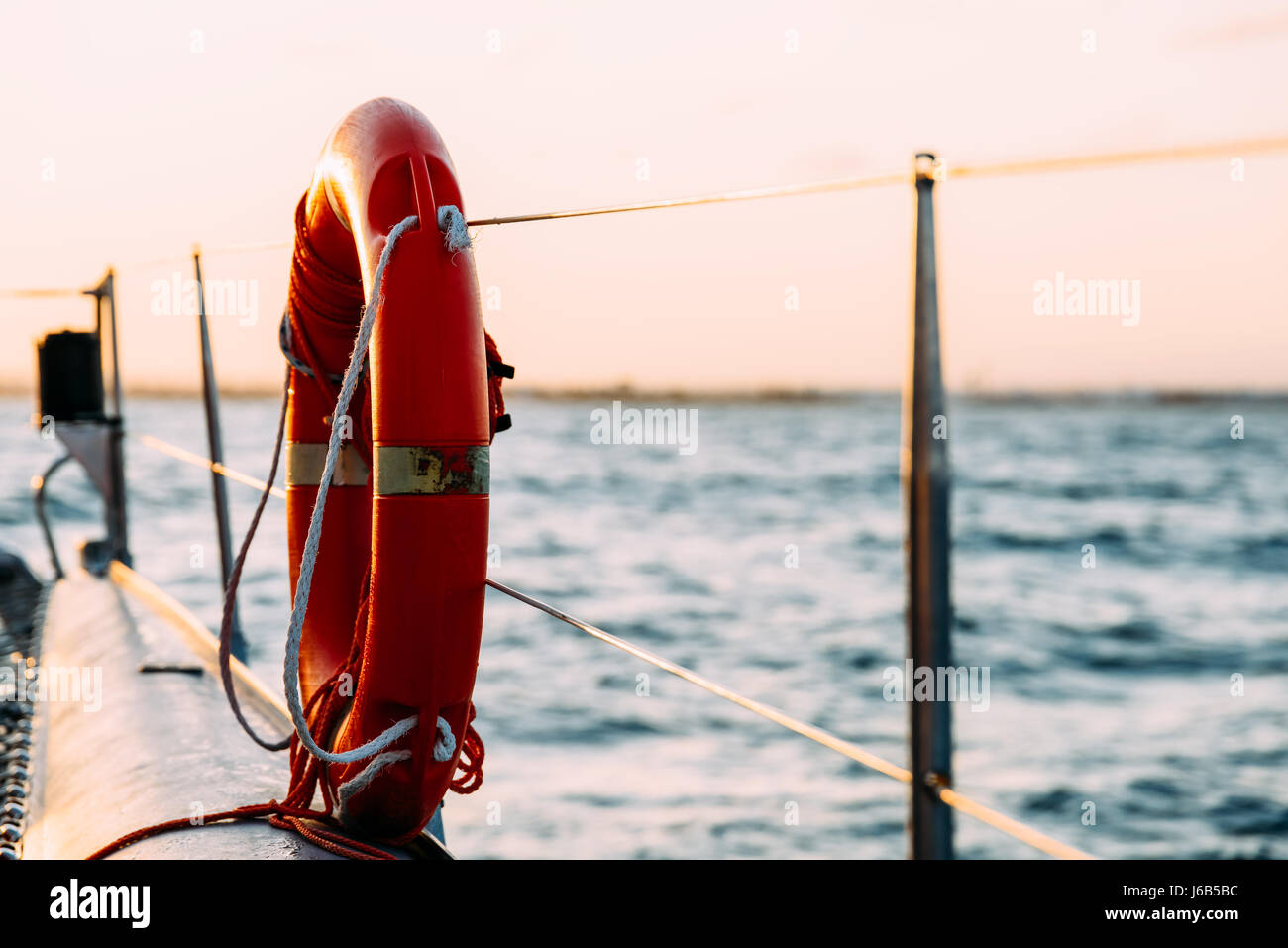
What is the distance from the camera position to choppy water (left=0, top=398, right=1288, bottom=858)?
6402mm

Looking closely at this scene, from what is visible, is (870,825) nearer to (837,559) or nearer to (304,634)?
(304,634)

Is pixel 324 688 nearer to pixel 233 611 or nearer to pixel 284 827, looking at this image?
pixel 284 827

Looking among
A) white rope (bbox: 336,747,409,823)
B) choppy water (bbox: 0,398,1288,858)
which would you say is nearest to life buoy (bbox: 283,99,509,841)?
white rope (bbox: 336,747,409,823)

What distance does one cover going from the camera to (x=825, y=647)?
985cm

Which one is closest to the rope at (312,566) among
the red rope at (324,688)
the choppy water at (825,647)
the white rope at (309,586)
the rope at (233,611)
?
the white rope at (309,586)

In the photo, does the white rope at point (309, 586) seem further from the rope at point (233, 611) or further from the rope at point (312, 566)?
the rope at point (233, 611)

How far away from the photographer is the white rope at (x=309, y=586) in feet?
5.12

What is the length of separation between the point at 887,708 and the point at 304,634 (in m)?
6.75

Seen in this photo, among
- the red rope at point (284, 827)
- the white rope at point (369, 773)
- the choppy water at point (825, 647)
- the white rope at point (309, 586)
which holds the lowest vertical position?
the choppy water at point (825, 647)

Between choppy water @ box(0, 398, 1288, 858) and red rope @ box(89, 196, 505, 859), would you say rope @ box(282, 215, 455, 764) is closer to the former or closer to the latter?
red rope @ box(89, 196, 505, 859)

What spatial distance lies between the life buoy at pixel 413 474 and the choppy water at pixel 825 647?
12.8ft

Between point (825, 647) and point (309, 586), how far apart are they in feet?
28.0
